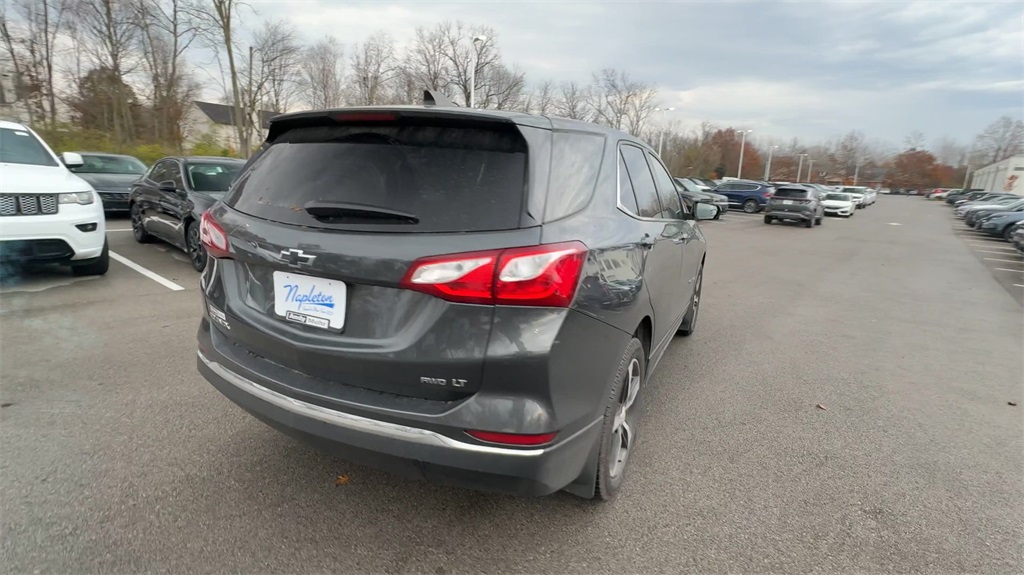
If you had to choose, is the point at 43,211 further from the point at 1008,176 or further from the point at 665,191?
the point at 1008,176

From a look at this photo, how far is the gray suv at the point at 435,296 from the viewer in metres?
1.78

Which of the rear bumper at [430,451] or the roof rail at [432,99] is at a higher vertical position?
the roof rail at [432,99]

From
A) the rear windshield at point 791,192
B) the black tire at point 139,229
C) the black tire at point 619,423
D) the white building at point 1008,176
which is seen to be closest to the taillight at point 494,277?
the black tire at point 619,423

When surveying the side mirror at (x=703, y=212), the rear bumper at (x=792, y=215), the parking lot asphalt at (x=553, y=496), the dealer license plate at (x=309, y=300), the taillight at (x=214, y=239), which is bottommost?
the parking lot asphalt at (x=553, y=496)

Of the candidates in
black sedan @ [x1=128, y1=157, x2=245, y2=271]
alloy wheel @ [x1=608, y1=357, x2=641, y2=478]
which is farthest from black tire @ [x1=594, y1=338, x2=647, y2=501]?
black sedan @ [x1=128, y1=157, x2=245, y2=271]

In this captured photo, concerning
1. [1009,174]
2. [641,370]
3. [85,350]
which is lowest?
[85,350]

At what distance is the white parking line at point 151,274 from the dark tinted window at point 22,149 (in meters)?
1.49

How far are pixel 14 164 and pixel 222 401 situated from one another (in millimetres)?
4879

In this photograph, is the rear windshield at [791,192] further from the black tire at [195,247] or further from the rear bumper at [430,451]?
the rear bumper at [430,451]

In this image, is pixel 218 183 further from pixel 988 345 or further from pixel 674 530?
pixel 988 345

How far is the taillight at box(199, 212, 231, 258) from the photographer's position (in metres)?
2.32

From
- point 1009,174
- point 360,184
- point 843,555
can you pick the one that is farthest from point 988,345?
point 1009,174

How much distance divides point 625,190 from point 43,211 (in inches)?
234

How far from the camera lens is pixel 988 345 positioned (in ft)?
18.3
